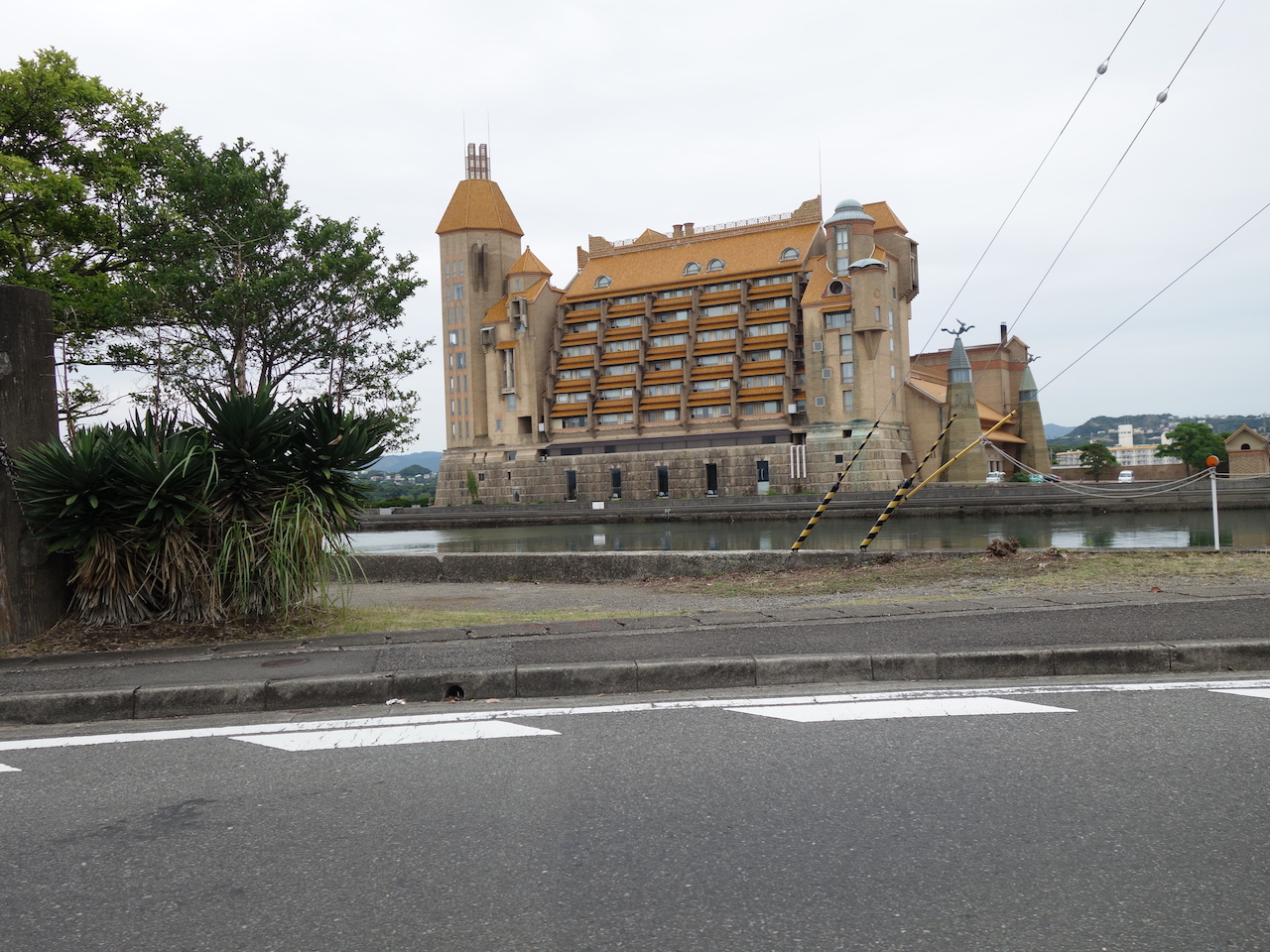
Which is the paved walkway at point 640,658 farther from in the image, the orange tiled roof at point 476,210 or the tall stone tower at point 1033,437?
the orange tiled roof at point 476,210

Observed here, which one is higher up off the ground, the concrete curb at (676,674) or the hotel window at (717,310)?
the hotel window at (717,310)

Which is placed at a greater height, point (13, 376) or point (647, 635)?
point (13, 376)

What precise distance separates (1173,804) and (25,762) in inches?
223

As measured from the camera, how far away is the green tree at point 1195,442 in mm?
91519

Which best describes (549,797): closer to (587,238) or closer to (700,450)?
(700,450)

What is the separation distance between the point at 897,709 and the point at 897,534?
36.3m

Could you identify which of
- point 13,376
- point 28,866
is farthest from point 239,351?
point 28,866

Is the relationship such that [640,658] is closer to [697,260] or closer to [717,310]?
[717,310]

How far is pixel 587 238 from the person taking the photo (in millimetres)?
96750

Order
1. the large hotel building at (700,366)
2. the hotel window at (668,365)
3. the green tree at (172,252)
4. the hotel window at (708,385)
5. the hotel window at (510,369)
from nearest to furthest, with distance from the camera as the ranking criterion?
1. the green tree at (172,252)
2. the large hotel building at (700,366)
3. the hotel window at (708,385)
4. the hotel window at (668,365)
5. the hotel window at (510,369)

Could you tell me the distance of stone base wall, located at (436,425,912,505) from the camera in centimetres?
7406

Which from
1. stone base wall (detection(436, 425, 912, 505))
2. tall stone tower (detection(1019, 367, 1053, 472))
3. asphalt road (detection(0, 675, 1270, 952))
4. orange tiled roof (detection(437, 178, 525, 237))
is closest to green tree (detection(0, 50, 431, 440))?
asphalt road (detection(0, 675, 1270, 952))

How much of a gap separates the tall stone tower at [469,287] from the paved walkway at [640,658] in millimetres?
81851

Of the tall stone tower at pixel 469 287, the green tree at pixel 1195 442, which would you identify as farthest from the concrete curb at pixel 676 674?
the green tree at pixel 1195 442
